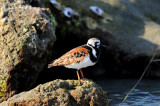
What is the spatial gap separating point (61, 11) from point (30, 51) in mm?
4067

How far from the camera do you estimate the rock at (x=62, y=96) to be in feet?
19.1

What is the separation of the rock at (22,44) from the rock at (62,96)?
1.30m

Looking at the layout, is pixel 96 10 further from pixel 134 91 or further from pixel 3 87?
pixel 3 87

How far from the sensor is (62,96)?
19.3 feet

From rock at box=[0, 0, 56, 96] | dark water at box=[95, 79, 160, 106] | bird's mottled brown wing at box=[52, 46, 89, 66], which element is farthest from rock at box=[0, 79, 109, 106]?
dark water at box=[95, 79, 160, 106]

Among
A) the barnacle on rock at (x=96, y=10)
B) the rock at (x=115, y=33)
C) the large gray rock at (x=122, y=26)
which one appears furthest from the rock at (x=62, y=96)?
the barnacle on rock at (x=96, y=10)

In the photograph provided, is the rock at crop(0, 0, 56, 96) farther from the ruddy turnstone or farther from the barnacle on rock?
the barnacle on rock

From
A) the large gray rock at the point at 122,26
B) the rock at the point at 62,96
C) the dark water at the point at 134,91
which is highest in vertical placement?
the large gray rock at the point at 122,26

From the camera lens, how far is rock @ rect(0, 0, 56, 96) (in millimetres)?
7234

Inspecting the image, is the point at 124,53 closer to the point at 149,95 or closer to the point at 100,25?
the point at 100,25

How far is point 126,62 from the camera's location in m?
11.4

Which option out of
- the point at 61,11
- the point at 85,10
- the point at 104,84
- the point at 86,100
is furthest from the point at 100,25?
the point at 86,100

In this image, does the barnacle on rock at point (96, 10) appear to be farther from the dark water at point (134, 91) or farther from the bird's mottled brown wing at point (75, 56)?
the bird's mottled brown wing at point (75, 56)

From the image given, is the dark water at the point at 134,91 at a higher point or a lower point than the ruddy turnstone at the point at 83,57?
lower
